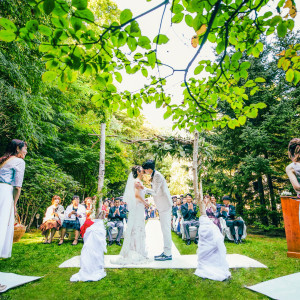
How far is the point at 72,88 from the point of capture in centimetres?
955

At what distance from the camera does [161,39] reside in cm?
184

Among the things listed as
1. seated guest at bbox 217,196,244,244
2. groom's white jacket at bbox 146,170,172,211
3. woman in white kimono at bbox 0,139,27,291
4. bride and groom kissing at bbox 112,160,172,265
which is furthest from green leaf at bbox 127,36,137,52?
seated guest at bbox 217,196,244,244

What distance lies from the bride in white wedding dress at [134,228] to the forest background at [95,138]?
317cm

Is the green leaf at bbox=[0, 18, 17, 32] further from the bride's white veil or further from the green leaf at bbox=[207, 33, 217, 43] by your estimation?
the bride's white veil

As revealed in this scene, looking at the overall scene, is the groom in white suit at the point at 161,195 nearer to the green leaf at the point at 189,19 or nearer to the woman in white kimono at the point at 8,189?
the woman in white kimono at the point at 8,189

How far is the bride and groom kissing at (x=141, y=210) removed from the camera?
4664 millimetres

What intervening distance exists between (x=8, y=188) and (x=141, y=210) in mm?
2916

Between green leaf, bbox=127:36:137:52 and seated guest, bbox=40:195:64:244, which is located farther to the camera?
seated guest, bbox=40:195:64:244

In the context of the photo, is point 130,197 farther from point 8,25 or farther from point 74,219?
point 8,25

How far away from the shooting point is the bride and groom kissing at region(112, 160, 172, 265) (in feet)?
15.3

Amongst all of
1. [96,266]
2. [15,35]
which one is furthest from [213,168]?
[15,35]

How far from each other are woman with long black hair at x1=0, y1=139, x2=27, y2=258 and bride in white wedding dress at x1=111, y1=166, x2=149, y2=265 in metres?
2.44

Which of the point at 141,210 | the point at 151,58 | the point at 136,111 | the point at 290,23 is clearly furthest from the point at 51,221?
the point at 290,23

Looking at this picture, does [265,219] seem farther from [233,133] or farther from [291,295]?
[291,295]
